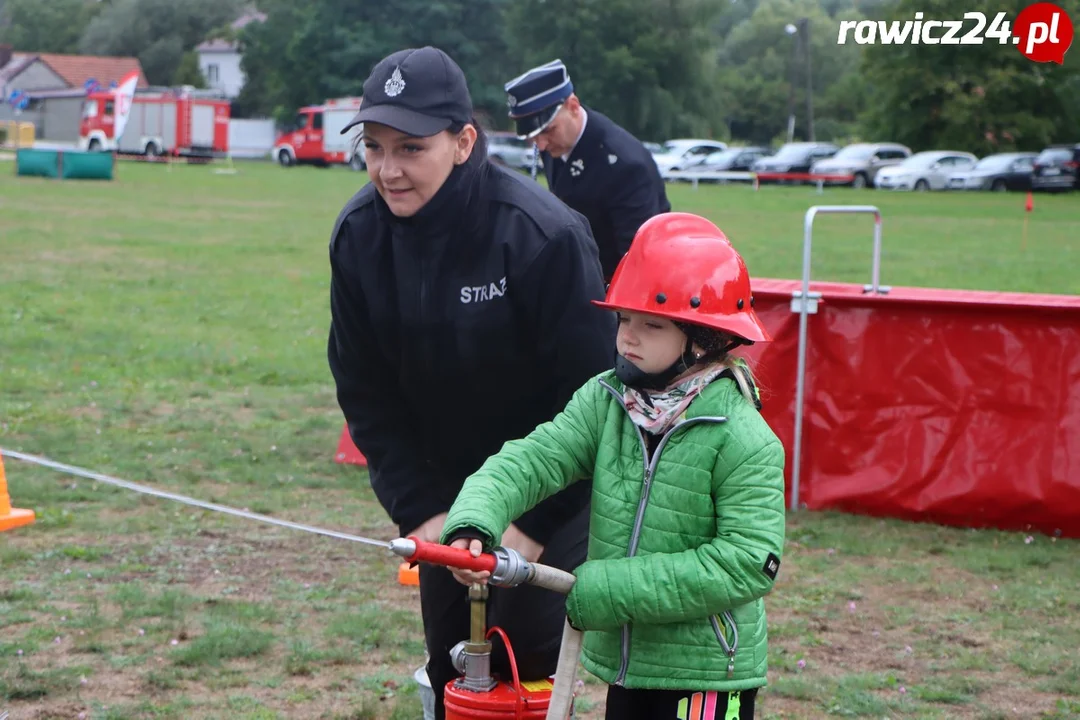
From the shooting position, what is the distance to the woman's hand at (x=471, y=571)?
2551 mm

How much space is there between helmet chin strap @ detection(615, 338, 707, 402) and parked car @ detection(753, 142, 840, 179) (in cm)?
4620

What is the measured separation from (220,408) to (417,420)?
21.2ft

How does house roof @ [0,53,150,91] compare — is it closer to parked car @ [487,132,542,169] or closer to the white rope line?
parked car @ [487,132,542,169]

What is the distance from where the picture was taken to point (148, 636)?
17.1ft

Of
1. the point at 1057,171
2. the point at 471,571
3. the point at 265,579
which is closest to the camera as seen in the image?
the point at 471,571

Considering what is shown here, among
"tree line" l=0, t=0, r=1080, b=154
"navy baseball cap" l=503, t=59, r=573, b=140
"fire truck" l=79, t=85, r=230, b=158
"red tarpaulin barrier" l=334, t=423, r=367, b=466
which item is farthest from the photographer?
"fire truck" l=79, t=85, r=230, b=158

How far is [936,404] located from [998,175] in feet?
127

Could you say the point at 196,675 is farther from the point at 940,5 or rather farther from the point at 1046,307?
the point at 940,5

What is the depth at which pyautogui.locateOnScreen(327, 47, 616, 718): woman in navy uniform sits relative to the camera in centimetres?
318

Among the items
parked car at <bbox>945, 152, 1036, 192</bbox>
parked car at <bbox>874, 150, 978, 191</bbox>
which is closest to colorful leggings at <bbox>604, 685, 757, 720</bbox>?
parked car at <bbox>945, 152, 1036, 192</bbox>

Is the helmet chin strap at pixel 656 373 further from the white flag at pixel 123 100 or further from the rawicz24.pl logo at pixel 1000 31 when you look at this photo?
the white flag at pixel 123 100

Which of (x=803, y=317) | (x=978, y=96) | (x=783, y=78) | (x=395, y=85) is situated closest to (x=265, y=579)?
(x=803, y=317)

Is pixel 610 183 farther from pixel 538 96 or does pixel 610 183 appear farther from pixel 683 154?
pixel 683 154

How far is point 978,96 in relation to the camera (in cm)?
5259
